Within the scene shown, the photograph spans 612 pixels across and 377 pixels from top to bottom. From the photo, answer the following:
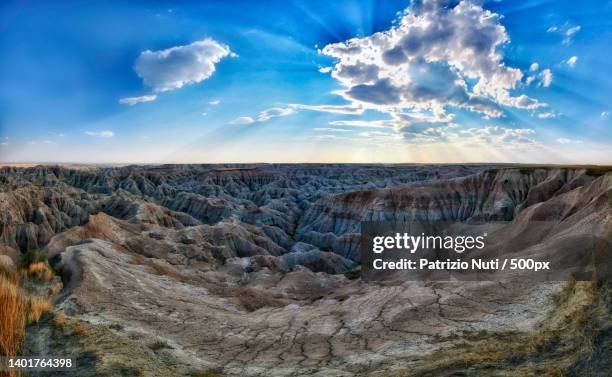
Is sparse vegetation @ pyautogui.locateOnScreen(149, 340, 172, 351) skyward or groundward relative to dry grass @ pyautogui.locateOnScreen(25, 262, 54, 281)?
groundward

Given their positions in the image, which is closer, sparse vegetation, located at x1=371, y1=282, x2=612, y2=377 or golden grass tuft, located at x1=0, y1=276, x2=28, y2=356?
golden grass tuft, located at x1=0, y1=276, x2=28, y2=356

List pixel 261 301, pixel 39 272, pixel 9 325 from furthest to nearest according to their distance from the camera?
pixel 261 301 < pixel 39 272 < pixel 9 325

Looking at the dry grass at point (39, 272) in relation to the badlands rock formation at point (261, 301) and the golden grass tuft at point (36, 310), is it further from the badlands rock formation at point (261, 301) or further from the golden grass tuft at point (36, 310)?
the golden grass tuft at point (36, 310)

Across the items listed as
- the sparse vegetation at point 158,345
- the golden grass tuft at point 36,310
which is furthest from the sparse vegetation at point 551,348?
the golden grass tuft at point 36,310

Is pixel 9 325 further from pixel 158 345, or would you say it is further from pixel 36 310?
pixel 158 345

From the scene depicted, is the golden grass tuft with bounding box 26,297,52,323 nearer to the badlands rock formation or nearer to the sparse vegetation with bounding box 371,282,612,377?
the badlands rock formation

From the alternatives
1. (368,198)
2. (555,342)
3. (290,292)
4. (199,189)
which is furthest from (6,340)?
(199,189)

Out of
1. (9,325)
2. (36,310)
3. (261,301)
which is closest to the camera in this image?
(9,325)

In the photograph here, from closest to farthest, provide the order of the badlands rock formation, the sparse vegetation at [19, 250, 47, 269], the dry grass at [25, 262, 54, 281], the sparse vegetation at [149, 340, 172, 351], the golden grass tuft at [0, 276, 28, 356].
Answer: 1. the golden grass tuft at [0, 276, 28, 356]
2. the badlands rock formation
3. the sparse vegetation at [149, 340, 172, 351]
4. the dry grass at [25, 262, 54, 281]
5. the sparse vegetation at [19, 250, 47, 269]

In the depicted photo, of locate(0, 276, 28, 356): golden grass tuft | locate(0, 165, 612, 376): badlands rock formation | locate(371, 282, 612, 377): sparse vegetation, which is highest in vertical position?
locate(0, 276, 28, 356): golden grass tuft

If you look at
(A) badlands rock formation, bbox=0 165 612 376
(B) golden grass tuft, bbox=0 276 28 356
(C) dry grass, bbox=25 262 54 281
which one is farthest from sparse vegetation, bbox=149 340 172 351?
(C) dry grass, bbox=25 262 54 281

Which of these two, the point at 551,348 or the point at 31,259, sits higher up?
the point at 551,348

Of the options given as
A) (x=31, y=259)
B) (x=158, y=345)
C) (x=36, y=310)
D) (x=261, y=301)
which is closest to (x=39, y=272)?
(x=31, y=259)
